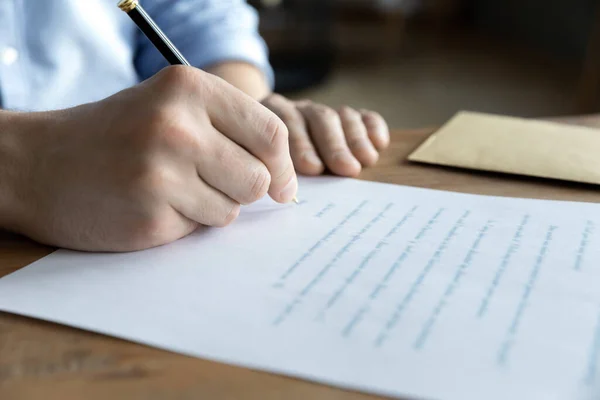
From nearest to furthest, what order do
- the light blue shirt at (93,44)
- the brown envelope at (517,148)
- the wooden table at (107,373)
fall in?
the wooden table at (107,373)
the brown envelope at (517,148)
the light blue shirt at (93,44)

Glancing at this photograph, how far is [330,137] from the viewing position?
1.75 ft

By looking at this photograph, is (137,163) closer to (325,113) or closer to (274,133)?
(274,133)

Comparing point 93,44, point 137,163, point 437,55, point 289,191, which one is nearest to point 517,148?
point 289,191

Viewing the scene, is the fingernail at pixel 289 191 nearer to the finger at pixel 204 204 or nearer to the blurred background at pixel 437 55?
the finger at pixel 204 204

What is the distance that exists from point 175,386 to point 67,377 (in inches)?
1.8

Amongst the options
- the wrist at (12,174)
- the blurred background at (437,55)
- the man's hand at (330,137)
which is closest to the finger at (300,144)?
the man's hand at (330,137)

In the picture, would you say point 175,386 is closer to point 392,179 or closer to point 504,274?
point 504,274

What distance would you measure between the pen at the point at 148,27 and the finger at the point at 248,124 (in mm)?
55

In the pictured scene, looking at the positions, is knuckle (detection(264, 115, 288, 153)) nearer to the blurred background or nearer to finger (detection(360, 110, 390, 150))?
finger (detection(360, 110, 390, 150))

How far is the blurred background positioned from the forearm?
1.42 meters

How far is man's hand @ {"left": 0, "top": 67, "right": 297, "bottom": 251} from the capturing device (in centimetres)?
37

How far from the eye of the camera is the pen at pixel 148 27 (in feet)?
1.35

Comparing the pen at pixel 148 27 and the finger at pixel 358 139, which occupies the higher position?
the pen at pixel 148 27

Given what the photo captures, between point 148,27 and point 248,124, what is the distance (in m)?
0.11
